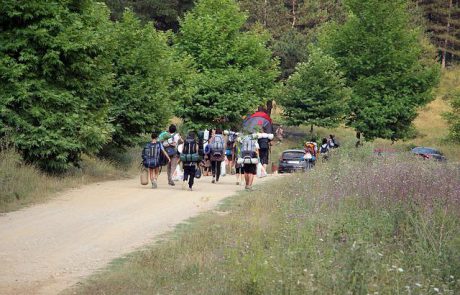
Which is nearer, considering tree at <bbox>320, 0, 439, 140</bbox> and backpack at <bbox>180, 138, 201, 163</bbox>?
backpack at <bbox>180, 138, 201, 163</bbox>

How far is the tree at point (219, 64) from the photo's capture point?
43719 mm

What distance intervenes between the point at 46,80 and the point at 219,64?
25.3m

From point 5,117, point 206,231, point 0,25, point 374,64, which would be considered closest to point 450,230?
point 206,231

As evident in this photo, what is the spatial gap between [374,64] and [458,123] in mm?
7881

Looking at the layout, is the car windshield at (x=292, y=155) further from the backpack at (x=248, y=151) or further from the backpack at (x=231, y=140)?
the backpack at (x=248, y=151)

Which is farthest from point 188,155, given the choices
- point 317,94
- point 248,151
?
point 317,94

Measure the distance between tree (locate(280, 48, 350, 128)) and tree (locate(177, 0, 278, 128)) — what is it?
582 centimetres

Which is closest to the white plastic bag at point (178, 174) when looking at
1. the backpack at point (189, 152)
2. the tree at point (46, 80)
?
the tree at point (46, 80)

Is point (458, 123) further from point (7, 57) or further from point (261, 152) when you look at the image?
point (7, 57)

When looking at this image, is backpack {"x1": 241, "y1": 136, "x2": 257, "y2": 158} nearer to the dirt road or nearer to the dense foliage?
the dirt road

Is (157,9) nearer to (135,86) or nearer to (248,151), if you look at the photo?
(135,86)

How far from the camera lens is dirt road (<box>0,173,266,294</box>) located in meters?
9.30

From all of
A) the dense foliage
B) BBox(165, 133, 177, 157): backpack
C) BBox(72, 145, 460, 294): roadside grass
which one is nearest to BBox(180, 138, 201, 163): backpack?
BBox(165, 133, 177, 157): backpack

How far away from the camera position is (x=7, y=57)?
2014 cm
